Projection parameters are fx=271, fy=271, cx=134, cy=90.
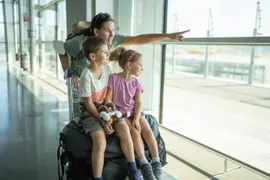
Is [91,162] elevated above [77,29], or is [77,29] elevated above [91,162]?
[77,29]

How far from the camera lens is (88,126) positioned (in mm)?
1626

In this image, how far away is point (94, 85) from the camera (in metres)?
1.69

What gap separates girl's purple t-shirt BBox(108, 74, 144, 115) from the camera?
1.79 metres

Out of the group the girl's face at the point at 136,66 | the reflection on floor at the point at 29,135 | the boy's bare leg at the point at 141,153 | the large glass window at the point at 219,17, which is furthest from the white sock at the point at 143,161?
the large glass window at the point at 219,17

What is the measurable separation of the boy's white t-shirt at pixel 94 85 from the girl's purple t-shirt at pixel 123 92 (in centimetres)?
5

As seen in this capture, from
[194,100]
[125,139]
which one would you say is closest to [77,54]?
[125,139]

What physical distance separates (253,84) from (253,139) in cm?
63

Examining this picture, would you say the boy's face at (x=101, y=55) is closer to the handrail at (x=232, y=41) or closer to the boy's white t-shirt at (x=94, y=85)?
the boy's white t-shirt at (x=94, y=85)

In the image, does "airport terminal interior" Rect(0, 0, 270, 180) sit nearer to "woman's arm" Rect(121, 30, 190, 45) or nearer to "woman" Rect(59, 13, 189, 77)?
"woman" Rect(59, 13, 189, 77)

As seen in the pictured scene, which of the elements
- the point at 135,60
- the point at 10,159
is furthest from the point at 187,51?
the point at 10,159

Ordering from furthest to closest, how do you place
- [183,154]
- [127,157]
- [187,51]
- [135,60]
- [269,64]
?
[187,51], [183,154], [269,64], [135,60], [127,157]

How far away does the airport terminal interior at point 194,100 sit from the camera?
236 cm

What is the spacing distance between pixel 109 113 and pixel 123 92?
0.77 feet

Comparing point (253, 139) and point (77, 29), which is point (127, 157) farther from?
point (253, 139)
